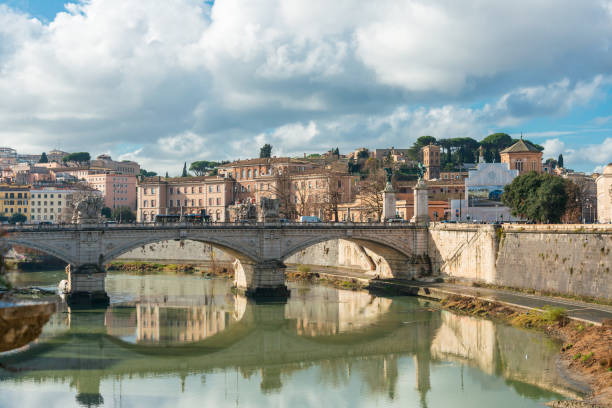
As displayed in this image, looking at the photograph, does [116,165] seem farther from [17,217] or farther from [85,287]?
[85,287]

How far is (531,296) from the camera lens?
2919 cm

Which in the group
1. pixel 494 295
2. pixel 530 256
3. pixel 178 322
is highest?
pixel 530 256

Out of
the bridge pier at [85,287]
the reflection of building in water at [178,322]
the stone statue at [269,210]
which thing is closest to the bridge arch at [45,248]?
the bridge pier at [85,287]

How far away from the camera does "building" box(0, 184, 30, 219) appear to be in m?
74.5

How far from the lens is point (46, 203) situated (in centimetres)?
7669

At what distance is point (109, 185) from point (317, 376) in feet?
251

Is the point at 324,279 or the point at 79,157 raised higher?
the point at 79,157

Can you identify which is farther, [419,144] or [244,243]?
[419,144]

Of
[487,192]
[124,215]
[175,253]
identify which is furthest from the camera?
[124,215]

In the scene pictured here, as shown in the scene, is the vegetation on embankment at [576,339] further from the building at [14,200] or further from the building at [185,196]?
the building at [14,200]

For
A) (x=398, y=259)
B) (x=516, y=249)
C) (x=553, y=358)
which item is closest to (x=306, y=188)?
(x=398, y=259)

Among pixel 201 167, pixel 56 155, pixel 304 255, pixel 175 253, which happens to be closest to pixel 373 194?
pixel 304 255

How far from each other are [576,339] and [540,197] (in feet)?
67.3

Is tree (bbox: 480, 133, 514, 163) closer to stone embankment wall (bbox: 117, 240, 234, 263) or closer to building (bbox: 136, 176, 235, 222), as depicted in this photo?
building (bbox: 136, 176, 235, 222)
